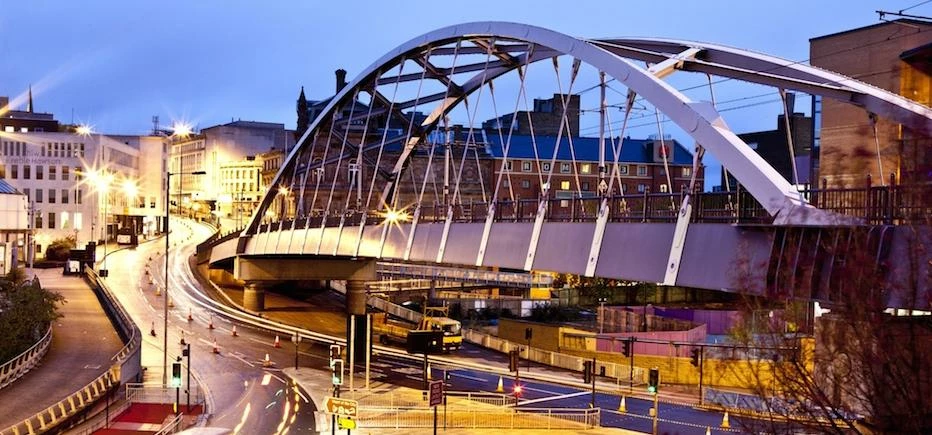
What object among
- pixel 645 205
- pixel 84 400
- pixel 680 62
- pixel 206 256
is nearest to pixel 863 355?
pixel 645 205

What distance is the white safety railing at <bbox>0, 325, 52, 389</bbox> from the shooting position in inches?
1769

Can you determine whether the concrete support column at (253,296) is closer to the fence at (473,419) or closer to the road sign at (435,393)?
the fence at (473,419)

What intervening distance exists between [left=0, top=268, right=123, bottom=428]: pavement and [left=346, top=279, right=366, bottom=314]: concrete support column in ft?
61.3

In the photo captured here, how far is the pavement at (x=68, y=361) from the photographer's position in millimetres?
41094

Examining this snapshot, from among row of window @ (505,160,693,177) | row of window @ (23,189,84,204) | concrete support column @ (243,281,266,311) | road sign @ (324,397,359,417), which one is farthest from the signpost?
row of window @ (23,189,84,204)

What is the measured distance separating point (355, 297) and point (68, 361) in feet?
118

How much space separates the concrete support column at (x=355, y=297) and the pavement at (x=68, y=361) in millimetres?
18672

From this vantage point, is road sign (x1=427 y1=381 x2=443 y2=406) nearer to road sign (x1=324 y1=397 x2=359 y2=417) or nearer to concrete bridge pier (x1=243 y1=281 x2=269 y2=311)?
road sign (x1=324 y1=397 x2=359 y2=417)

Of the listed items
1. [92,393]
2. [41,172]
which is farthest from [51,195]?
[92,393]

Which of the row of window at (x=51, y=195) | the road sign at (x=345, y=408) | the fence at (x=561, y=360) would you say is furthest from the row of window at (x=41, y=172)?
the road sign at (x=345, y=408)

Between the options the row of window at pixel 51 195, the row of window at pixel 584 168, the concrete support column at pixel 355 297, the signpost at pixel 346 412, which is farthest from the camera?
the row of window at pixel 51 195

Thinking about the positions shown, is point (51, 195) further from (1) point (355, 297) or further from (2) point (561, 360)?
(2) point (561, 360)

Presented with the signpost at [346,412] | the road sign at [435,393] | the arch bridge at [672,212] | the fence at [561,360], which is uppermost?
the arch bridge at [672,212]

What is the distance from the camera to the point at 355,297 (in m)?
86.6
